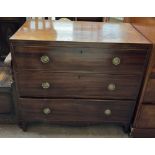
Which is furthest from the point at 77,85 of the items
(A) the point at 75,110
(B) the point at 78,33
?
(B) the point at 78,33

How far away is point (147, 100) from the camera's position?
4.26ft

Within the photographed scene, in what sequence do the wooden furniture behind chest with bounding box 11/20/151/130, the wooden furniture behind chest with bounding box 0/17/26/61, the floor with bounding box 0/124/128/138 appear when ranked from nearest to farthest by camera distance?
the wooden furniture behind chest with bounding box 11/20/151/130 → the floor with bounding box 0/124/128/138 → the wooden furniture behind chest with bounding box 0/17/26/61

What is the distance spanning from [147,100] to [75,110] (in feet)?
1.65

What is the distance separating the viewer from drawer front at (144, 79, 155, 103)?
48.6 inches

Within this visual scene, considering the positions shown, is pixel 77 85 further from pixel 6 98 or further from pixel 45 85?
pixel 6 98

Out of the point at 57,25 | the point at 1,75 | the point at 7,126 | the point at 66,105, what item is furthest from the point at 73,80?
the point at 7,126

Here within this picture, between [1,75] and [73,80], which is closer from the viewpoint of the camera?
[73,80]

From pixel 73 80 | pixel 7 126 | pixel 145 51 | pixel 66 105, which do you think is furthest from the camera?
pixel 7 126

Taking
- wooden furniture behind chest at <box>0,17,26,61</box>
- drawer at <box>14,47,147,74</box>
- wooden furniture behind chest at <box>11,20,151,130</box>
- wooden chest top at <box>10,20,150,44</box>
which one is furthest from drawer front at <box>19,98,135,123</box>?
wooden furniture behind chest at <box>0,17,26,61</box>

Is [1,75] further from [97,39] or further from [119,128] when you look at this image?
[119,128]

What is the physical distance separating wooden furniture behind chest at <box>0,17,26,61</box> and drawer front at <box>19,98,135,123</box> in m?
0.82

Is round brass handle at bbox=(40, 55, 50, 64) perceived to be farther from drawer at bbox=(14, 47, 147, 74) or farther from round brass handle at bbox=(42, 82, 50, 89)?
round brass handle at bbox=(42, 82, 50, 89)

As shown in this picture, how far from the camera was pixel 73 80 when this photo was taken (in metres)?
1.27
